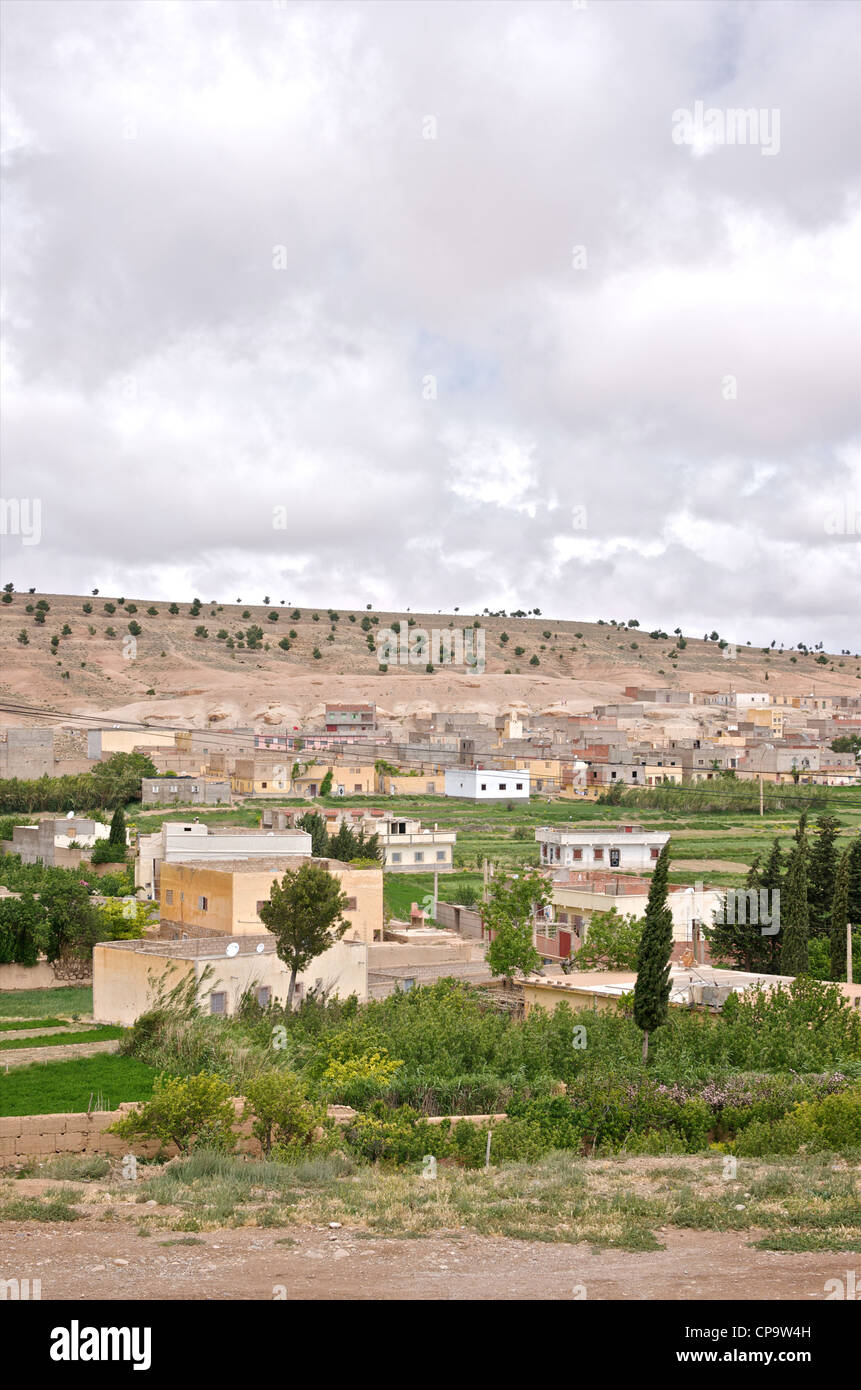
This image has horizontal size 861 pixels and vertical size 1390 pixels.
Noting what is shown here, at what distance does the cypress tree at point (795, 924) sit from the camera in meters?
30.9

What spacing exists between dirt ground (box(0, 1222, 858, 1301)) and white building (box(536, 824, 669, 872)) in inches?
1394

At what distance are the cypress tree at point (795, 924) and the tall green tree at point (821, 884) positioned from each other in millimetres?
3610

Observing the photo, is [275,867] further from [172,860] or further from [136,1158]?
[136,1158]

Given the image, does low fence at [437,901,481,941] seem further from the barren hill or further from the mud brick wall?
the barren hill

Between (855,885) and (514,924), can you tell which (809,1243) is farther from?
(855,885)

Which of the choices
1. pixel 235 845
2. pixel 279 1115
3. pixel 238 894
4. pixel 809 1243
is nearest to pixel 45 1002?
pixel 238 894

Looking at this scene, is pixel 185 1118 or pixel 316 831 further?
pixel 316 831

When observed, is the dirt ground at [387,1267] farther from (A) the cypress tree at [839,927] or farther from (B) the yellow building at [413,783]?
(B) the yellow building at [413,783]

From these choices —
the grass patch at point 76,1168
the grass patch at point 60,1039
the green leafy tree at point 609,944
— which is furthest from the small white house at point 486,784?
the grass patch at point 76,1168

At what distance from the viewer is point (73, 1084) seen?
1909cm

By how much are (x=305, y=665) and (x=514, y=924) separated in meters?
115

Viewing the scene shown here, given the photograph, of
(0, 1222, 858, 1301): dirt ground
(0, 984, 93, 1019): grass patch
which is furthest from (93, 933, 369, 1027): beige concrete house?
(0, 1222, 858, 1301): dirt ground
